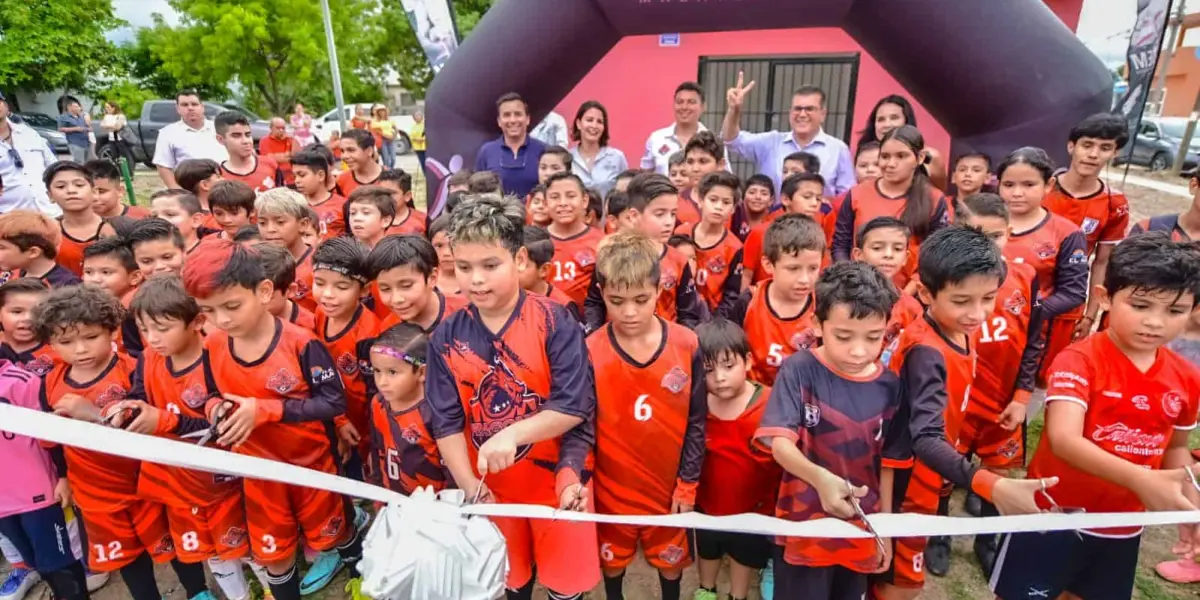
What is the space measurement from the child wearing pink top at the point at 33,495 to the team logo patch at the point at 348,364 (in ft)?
3.66

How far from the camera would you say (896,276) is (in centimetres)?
329

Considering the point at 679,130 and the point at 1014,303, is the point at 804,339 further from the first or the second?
the point at 679,130

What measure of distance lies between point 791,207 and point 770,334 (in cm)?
159

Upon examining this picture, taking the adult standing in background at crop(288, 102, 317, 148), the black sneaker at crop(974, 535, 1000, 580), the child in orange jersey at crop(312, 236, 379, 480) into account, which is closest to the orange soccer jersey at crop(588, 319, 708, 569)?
the child in orange jersey at crop(312, 236, 379, 480)

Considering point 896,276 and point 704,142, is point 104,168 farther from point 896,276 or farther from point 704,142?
point 896,276

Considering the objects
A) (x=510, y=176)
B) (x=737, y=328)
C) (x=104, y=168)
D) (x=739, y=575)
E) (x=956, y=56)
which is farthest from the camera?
(x=510, y=176)

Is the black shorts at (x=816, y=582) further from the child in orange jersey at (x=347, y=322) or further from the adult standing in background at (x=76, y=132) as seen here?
the adult standing in background at (x=76, y=132)

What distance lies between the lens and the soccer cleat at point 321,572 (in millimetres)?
3014

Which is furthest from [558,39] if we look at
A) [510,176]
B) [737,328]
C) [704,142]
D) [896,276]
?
[737,328]

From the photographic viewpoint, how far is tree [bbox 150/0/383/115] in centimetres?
2208

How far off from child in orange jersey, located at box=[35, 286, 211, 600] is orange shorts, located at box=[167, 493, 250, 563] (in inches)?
5.7

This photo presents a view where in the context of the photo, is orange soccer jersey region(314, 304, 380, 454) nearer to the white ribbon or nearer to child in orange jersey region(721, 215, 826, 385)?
the white ribbon

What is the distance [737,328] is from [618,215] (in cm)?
161

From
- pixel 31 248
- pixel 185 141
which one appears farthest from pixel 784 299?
pixel 185 141
